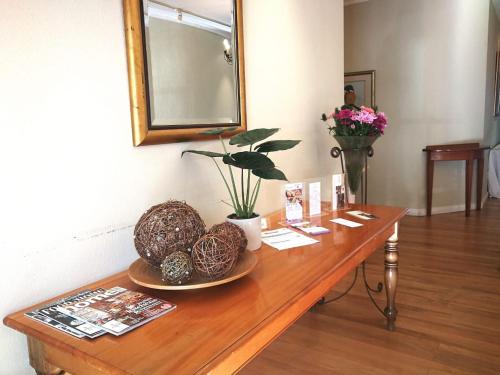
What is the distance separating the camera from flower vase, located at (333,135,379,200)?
7.84 feet

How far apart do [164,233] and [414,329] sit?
6.03 feet

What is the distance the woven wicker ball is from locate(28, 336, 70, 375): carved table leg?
532 mm

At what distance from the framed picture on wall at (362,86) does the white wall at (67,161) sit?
424 cm

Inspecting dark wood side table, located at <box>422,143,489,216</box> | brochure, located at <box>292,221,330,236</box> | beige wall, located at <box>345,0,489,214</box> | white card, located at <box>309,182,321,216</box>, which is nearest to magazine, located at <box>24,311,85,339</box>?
brochure, located at <box>292,221,330,236</box>

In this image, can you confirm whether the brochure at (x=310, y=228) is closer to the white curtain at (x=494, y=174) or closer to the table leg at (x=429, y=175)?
the table leg at (x=429, y=175)

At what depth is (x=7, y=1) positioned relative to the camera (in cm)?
108

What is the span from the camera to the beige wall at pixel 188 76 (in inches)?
59.0

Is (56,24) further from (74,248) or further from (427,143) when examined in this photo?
(427,143)

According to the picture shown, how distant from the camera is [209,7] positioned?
174 centimetres

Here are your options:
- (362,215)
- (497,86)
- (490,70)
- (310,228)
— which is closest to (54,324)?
(310,228)

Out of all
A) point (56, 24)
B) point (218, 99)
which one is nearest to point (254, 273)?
point (218, 99)

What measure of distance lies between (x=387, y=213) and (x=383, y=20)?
3979 millimetres

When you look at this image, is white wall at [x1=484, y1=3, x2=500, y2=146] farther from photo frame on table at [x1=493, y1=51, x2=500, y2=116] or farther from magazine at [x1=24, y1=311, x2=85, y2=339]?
magazine at [x1=24, y1=311, x2=85, y2=339]

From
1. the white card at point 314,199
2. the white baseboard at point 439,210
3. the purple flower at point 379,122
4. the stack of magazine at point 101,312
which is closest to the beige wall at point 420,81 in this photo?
the white baseboard at point 439,210
